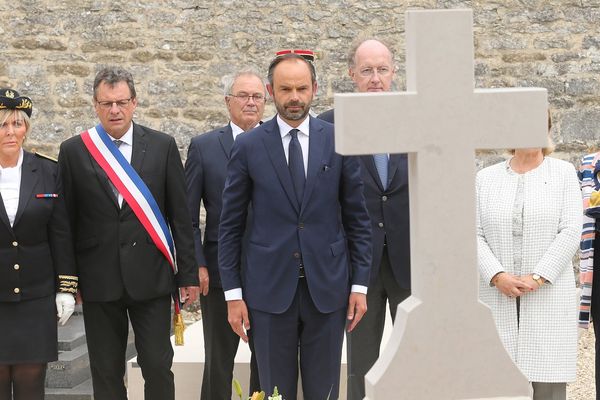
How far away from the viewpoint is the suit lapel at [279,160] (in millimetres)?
3471

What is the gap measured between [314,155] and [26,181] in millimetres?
1272

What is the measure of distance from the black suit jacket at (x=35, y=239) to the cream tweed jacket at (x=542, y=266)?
181 centimetres

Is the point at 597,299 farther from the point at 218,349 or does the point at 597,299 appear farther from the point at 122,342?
the point at 122,342

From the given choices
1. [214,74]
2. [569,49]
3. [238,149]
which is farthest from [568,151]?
[238,149]

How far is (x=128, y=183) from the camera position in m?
4.06

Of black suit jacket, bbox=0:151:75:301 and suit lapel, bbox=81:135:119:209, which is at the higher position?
suit lapel, bbox=81:135:119:209

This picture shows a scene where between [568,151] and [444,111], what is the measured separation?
555cm

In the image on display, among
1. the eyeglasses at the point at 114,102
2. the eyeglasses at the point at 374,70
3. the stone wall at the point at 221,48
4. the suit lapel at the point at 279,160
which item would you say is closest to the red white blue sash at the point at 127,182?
the eyeglasses at the point at 114,102

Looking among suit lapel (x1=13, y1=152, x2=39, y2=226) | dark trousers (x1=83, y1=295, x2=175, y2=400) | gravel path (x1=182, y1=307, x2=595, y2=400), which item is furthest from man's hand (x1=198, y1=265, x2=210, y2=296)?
gravel path (x1=182, y1=307, x2=595, y2=400)

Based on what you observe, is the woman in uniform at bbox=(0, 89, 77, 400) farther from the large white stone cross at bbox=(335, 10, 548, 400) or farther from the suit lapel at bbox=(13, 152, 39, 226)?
the large white stone cross at bbox=(335, 10, 548, 400)

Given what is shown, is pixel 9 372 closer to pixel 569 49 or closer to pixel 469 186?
pixel 469 186

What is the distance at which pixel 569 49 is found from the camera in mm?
7723

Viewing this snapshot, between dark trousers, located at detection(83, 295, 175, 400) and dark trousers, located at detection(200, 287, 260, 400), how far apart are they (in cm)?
42

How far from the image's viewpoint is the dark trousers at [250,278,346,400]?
348 centimetres
